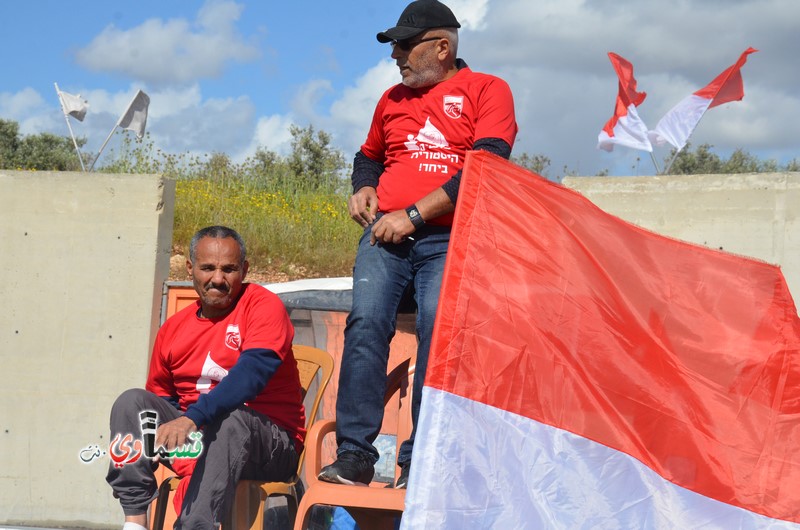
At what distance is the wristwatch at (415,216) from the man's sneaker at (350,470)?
92cm

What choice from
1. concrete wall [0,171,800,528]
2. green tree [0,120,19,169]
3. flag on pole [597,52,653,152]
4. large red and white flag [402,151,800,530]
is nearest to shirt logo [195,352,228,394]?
large red and white flag [402,151,800,530]

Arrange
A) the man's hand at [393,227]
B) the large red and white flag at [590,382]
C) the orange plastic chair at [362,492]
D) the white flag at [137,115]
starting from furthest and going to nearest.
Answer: the white flag at [137,115] → the man's hand at [393,227] → the orange plastic chair at [362,492] → the large red and white flag at [590,382]

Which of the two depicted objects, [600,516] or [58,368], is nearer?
[600,516]

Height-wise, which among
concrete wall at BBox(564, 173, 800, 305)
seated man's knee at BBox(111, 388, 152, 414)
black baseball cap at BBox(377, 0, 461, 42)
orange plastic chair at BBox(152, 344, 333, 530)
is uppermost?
black baseball cap at BBox(377, 0, 461, 42)

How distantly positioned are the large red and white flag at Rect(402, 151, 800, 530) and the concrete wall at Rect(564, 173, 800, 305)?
198 cm

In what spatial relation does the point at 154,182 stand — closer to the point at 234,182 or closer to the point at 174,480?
the point at 174,480

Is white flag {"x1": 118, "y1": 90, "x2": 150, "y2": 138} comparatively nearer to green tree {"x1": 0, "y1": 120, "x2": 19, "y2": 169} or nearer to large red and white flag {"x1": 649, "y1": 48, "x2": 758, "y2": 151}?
large red and white flag {"x1": 649, "y1": 48, "x2": 758, "y2": 151}

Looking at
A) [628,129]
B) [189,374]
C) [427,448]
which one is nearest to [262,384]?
[189,374]

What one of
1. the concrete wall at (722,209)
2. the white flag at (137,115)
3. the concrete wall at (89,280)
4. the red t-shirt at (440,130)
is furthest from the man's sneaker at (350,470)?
the white flag at (137,115)

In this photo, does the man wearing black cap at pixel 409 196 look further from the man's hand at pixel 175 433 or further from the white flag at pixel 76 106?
the white flag at pixel 76 106

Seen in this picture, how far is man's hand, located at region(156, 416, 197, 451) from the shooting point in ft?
11.7

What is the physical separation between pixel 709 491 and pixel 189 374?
2.06 metres

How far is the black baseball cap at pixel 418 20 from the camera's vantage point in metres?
4.21

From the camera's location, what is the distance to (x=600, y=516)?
3.29 meters
